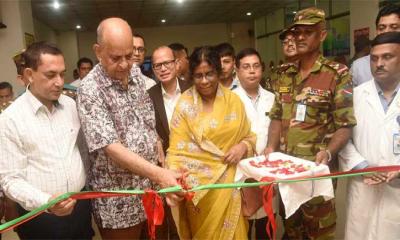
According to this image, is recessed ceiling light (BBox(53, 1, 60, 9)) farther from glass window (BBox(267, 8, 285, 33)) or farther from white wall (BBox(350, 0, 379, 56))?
glass window (BBox(267, 8, 285, 33))

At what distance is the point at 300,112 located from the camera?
2107 mm

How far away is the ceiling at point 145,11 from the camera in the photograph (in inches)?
354

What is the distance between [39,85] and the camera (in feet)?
5.65

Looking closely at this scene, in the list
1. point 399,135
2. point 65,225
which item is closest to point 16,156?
point 65,225

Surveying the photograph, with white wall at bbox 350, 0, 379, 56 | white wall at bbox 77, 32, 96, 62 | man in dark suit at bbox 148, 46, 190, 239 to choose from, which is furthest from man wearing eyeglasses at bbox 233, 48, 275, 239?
white wall at bbox 77, 32, 96, 62

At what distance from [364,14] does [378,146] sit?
5343 millimetres

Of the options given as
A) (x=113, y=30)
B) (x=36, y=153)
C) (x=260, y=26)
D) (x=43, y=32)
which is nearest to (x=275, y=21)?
(x=260, y=26)

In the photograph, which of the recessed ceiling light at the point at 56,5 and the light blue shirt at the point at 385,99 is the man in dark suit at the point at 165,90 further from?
the recessed ceiling light at the point at 56,5

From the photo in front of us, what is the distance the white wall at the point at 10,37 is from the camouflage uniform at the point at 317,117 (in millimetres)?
4952

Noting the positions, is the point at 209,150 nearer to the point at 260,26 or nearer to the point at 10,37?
the point at 10,37

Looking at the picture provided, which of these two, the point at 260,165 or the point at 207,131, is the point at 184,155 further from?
the point at 260,165

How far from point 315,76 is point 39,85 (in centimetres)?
149

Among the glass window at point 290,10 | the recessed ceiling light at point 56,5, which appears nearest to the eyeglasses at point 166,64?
the recessed ceiling light at point 56,5

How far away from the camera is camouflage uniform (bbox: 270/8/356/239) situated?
2.03 meters
